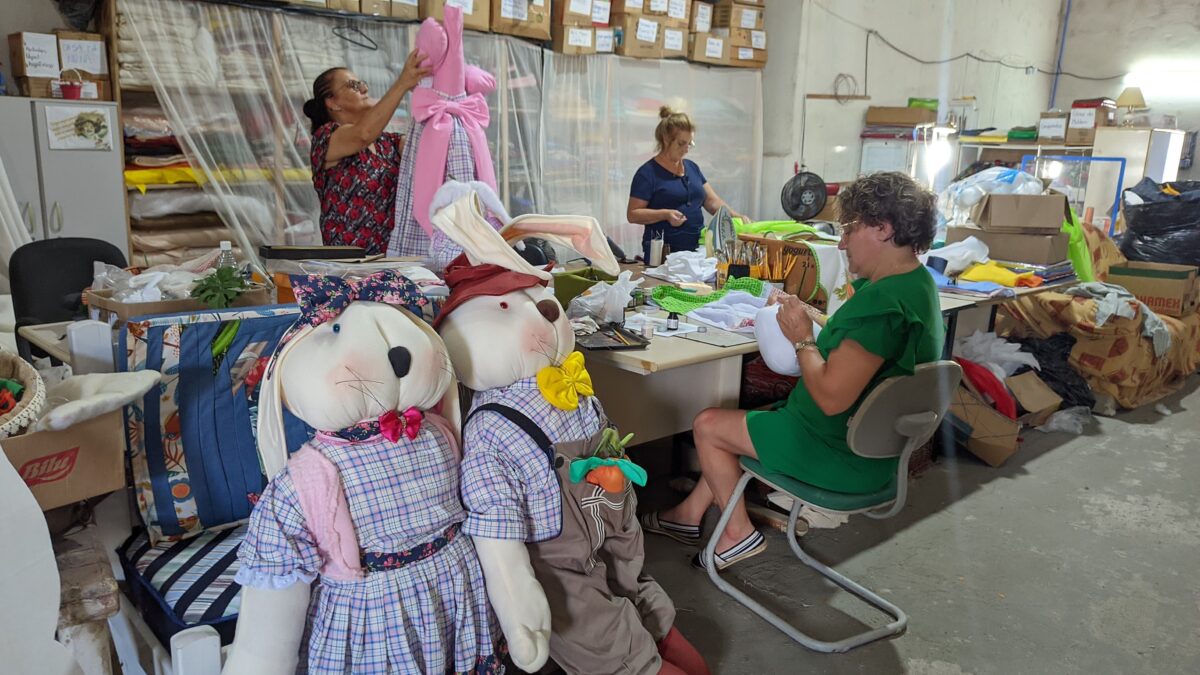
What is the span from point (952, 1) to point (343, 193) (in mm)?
7414

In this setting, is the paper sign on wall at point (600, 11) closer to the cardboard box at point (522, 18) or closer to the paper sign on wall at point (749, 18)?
the cardboard box at point (522, 18)

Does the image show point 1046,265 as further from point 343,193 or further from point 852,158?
point 852,158

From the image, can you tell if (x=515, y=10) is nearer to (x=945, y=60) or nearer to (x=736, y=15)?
(x=736, y=15)

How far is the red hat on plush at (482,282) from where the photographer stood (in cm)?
172

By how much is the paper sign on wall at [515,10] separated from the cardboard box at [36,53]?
236 cm

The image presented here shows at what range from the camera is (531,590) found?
154 cm

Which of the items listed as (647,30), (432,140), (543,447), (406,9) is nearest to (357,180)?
(432,140)

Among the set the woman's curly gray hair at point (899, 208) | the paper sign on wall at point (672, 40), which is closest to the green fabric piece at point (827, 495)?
the woman's curly gray hair at point (899, 208)

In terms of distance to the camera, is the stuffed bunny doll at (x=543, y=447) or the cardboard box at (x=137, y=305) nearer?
the stuffed bunny doll at (x=543, y=447)

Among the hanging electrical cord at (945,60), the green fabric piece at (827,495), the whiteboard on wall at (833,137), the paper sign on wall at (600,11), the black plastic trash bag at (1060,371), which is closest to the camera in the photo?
the green fabric piece at (827,495)

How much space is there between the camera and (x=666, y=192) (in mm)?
4344

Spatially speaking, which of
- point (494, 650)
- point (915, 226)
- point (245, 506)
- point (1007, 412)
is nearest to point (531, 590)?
Answer: point (494, 650)

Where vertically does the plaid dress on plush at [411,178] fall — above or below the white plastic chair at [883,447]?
above

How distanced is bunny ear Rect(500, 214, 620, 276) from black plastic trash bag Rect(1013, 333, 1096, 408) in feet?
9.69
